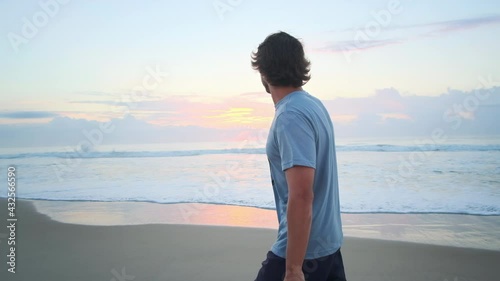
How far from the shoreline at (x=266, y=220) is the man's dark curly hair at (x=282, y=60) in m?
5.04

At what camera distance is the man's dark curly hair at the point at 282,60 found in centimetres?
187

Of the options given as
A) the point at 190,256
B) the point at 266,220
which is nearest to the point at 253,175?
the point at 266,220

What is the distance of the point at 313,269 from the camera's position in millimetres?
1926

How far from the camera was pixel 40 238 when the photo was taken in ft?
22.2

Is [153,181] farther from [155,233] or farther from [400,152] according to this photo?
[400,152]

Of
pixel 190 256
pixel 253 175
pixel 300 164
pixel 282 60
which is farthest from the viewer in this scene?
pixel 253 175

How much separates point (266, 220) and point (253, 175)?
246 inches

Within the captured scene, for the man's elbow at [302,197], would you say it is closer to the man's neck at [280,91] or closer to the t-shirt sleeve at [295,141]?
the t-shirt sleeve at [295,141]

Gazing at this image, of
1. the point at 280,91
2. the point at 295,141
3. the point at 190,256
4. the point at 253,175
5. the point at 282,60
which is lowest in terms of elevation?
the point at 190,256

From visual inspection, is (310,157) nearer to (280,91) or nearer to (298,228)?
(298,228)

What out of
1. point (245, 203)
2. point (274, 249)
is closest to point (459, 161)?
point (245, 203)

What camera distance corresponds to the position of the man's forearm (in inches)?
66.6

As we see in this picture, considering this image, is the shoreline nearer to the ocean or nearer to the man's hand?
the ocean

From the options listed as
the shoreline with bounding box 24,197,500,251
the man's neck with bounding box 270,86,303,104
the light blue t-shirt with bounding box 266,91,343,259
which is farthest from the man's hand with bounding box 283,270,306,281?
the shoreline with bounding box 24,197,500,251
